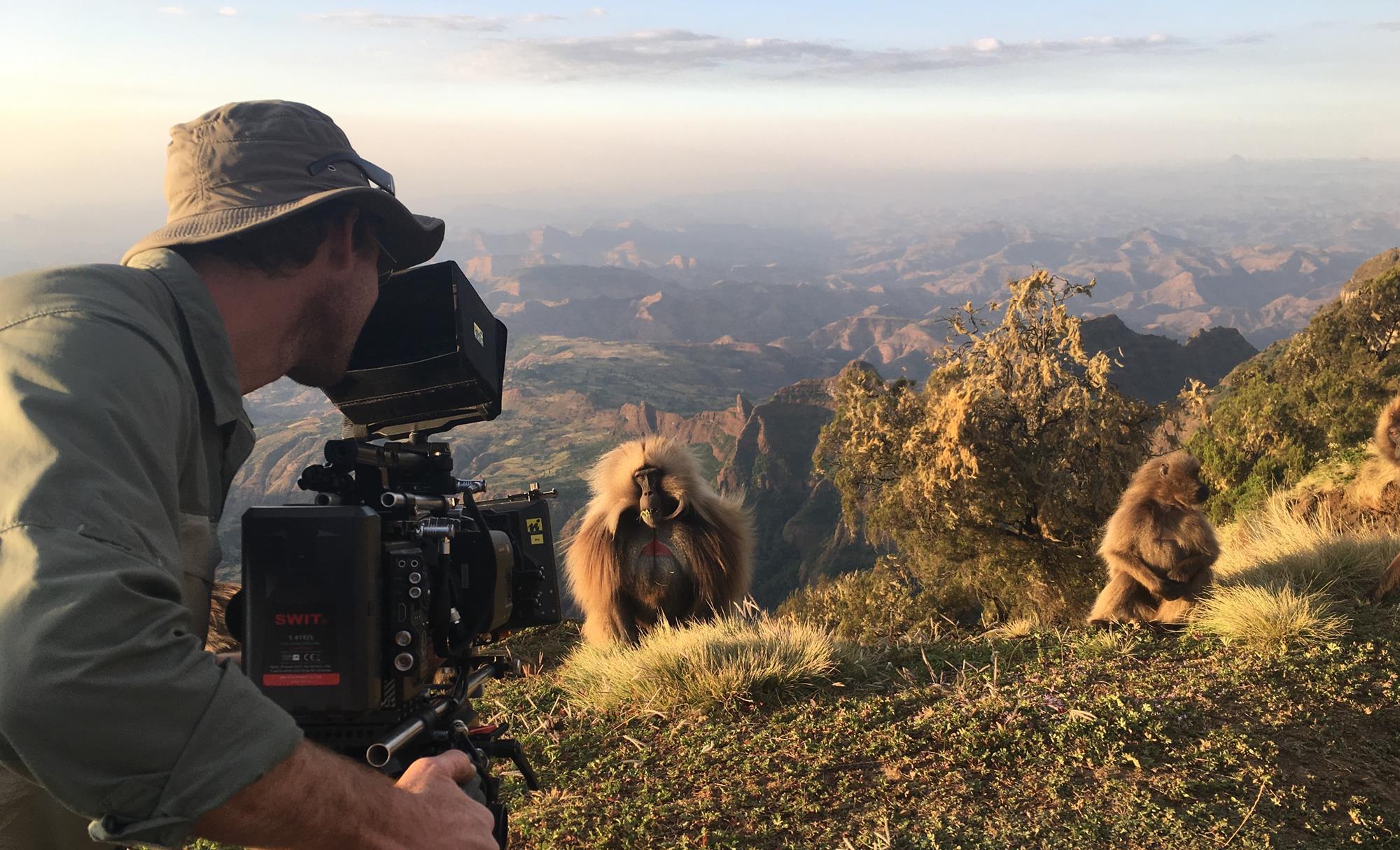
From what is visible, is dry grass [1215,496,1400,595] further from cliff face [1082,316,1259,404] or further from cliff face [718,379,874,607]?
cliff face [1082,316,1259,404]

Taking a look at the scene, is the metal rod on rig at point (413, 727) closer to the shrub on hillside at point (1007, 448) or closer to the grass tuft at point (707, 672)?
the grass tuft at point (707, 672)

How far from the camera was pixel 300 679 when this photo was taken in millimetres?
1651

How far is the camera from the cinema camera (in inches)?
63.9

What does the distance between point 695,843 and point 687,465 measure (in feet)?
16.9

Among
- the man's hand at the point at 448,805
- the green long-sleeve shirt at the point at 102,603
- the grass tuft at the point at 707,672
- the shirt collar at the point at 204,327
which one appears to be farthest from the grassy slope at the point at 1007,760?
the green long-sleeve shirt at the point at 102,603

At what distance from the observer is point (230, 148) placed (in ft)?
7.05

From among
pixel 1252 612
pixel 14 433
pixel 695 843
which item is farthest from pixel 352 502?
pixel 1252 612

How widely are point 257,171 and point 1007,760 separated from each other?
11.4ft

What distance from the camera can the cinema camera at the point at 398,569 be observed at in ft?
5.32

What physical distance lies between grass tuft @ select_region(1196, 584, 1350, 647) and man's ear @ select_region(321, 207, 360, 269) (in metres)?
5.22

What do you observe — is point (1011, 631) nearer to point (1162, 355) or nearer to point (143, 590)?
point (143, 590)

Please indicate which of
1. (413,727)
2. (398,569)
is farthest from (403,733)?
(398,569)

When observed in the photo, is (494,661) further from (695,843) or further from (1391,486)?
(1391,486)

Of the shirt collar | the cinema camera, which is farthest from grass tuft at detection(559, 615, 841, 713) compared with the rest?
the shirt collar
